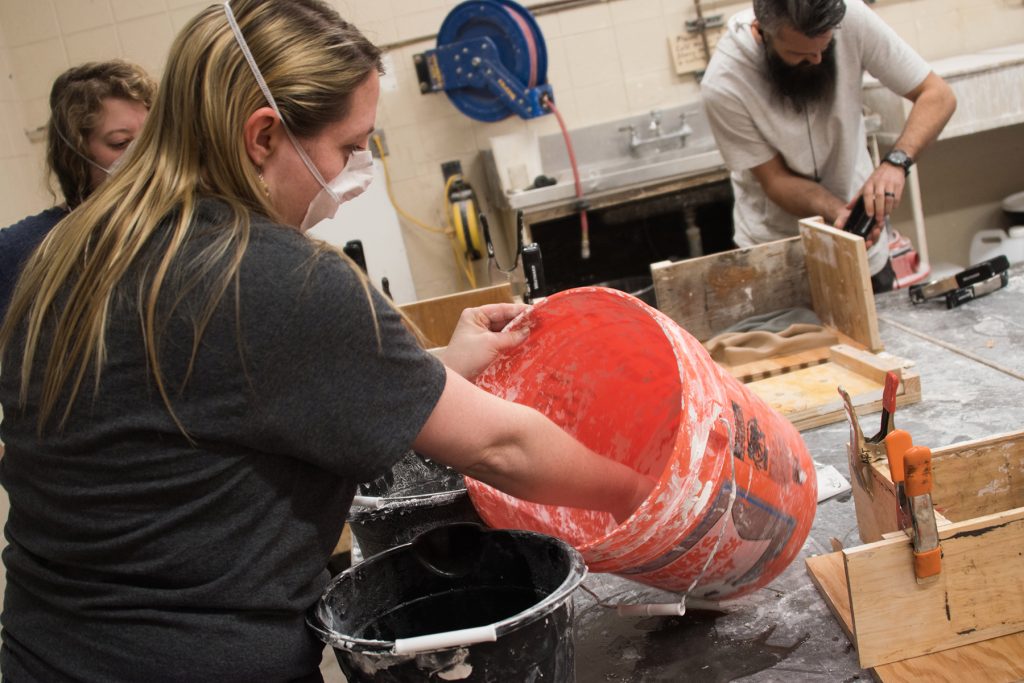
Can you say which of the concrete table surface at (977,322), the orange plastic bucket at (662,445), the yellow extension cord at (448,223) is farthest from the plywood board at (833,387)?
the yellow extension cord at (448,223)

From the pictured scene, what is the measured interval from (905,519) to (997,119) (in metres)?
3.33

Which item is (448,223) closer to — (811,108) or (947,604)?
(811,108)

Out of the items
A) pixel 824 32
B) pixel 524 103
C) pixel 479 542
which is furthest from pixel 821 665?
pixel 524 103

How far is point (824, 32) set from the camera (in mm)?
2459

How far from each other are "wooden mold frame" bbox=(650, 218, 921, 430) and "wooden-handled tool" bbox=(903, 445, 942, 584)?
792 millimetres

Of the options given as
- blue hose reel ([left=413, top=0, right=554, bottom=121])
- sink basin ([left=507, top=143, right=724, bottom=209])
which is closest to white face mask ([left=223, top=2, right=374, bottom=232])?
sink basin ([left=507, top=143, right=724, bottom=209])

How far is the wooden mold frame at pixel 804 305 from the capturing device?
1934mm

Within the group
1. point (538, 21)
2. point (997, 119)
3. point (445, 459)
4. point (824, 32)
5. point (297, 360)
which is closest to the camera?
point (297, 360)

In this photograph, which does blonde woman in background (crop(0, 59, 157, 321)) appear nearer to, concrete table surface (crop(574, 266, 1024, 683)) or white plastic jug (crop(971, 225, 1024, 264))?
concrete table surface (crop(574, 266, 1024, 683))

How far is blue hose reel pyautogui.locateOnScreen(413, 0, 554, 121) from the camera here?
3.99 metres

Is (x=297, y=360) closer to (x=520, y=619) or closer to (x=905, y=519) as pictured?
(x=520, y=619)

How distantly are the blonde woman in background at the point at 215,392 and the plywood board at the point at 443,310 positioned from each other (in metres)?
1.47

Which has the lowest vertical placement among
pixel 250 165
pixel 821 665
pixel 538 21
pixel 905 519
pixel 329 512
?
pixel 821 665

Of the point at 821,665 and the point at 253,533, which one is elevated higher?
the point at 253,533
